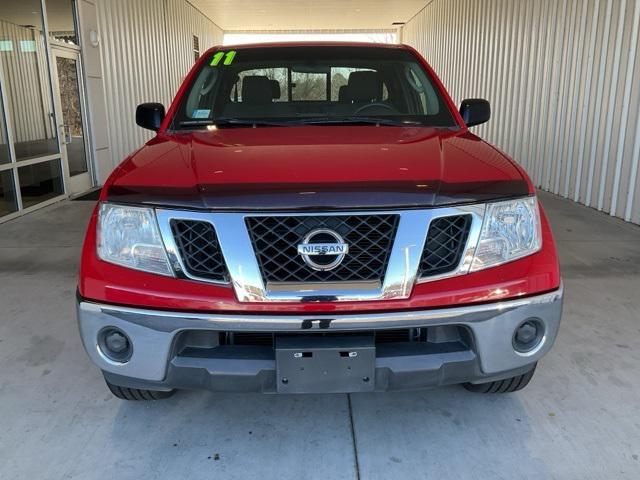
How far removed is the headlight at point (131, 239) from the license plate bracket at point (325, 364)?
50 centimetres

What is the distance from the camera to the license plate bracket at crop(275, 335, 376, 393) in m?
1.81

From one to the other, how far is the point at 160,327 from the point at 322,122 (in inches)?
57.7

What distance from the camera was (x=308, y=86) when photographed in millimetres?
3330

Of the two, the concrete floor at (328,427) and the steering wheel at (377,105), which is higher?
the steering wheel at (377,105)

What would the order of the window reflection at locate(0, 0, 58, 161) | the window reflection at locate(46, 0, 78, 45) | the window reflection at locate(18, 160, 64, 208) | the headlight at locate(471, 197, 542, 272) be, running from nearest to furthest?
the headlight at locate(471, 197, 542, 272), the window reflection at locate(0, 0, 58, 161), the window reflection at locate(18, 160, 64, 208), the window reflection at locate(46, 0, 78, 45)

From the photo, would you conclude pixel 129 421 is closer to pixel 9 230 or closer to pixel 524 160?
pixel 9 230

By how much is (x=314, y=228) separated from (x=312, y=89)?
1.71 meters

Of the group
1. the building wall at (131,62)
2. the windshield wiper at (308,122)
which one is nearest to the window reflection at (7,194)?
the building wall at (131,62)

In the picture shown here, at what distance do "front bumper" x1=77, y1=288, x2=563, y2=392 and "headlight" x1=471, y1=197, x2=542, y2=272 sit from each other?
16 centimetres

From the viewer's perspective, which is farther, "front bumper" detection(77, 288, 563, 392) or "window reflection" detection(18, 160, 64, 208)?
"window reflection" detection(18, 160, 64, 208)

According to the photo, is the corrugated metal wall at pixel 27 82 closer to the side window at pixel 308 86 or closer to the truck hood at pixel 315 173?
the side window at pixel 308 86

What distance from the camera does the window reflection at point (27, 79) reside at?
690 centimetres

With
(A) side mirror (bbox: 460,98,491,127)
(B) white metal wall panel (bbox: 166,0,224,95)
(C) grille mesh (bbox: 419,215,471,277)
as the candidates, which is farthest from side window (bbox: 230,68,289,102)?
(B) white metal wall panel (bbox: 166,0,224,95)

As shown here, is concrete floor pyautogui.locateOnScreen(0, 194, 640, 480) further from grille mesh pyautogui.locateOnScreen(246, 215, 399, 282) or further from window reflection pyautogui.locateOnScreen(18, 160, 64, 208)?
window reflection pyautogui.locateOnScreen(18, 160, 64, 208)
